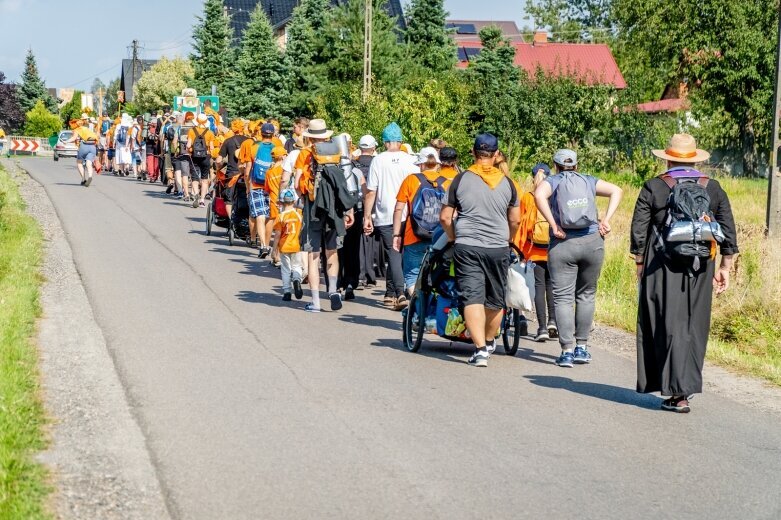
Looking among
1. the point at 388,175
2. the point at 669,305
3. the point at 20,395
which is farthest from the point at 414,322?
the point at 20,395

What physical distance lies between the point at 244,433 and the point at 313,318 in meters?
5.44

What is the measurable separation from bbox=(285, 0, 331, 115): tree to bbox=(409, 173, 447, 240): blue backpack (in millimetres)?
35903

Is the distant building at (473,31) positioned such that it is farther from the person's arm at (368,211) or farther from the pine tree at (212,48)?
the person's arm at (368,211)

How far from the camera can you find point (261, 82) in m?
54.4

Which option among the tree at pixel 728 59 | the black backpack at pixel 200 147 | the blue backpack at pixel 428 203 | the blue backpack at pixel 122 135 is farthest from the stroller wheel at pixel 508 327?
the tree at pixel 728 59

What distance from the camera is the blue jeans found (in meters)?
12.7

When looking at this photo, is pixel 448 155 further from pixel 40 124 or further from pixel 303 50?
pixel 40 124

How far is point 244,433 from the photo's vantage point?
25.4 ft

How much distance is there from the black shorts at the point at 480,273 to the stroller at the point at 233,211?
33.0ft

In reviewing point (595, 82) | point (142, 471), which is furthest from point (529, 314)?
point (595, 82)

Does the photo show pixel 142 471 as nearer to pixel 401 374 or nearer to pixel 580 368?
pixel 401 374

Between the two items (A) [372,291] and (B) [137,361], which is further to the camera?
(A) [372,291]

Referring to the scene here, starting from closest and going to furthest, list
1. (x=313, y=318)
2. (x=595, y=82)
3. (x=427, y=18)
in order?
(x=313, y=318) < (x=595, y=82) < (x=427, y=18)

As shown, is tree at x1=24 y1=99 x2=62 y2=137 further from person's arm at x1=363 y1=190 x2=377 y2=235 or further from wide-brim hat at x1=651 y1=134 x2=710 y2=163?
wide-brim hat at x1=651 y1=134 x2=710 y2=163
